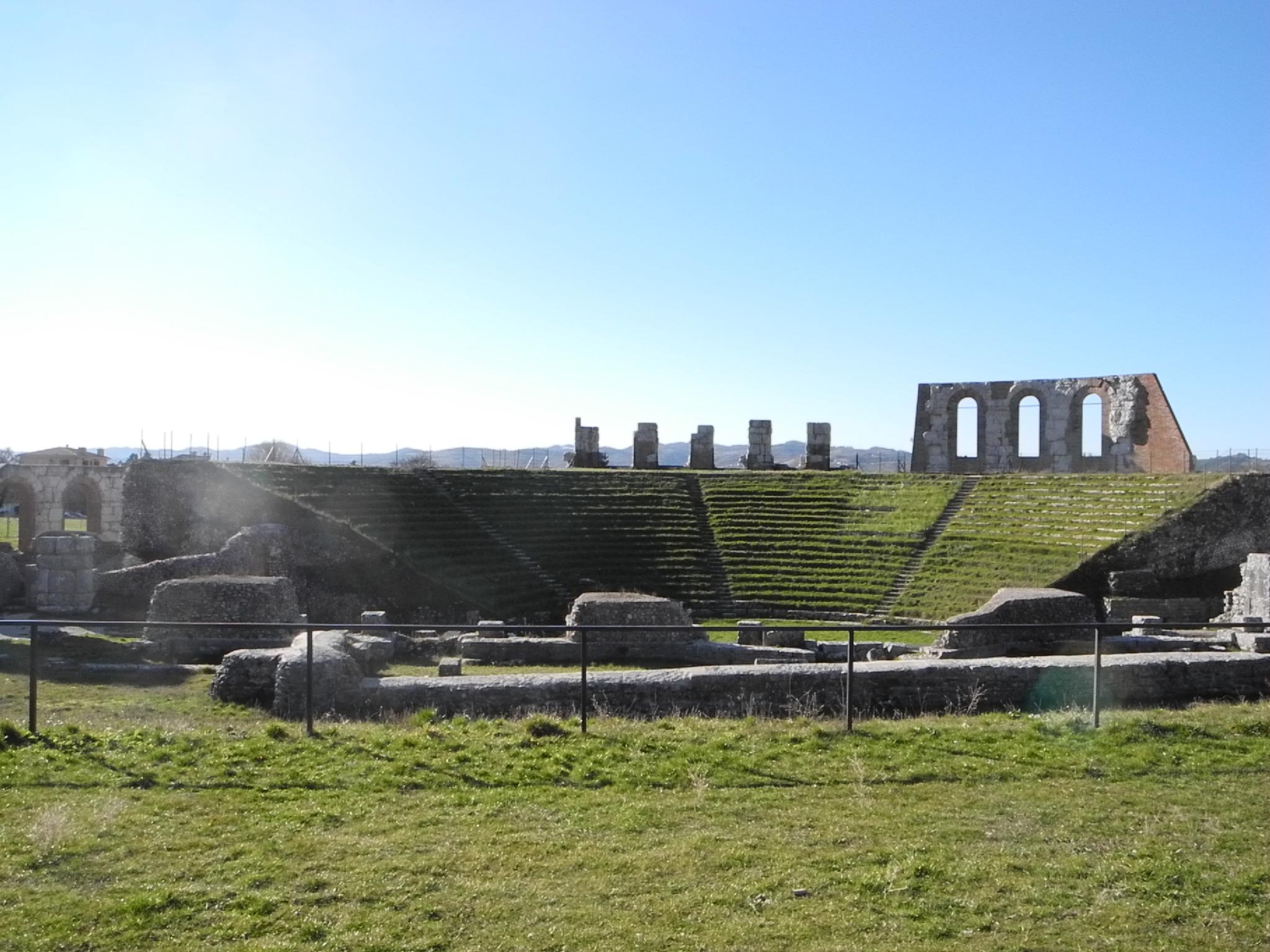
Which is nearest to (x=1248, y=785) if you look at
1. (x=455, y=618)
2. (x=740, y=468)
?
(x=455, y=618)

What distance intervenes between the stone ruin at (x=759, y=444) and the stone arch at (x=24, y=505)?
91.6ft

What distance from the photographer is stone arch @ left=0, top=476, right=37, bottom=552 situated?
3659 centimetres

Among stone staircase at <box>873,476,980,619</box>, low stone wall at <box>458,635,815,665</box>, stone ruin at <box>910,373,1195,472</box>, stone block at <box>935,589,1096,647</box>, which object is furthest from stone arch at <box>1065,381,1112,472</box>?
low stone wall at <box>458,635,815,665</box>

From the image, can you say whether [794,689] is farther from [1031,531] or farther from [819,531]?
[819,531]

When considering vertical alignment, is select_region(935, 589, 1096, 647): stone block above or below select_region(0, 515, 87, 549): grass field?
below

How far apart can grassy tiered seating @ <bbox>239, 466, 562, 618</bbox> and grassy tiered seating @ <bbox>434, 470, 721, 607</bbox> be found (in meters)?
1.13

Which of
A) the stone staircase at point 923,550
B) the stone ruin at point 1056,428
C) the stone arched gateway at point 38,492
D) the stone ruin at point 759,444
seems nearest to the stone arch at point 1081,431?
the stone ruin at point 1056,428

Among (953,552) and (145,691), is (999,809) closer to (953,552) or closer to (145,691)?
(145,691)

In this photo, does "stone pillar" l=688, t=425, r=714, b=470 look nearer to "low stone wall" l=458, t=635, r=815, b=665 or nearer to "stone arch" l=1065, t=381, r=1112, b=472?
"stone arch" l=1065, t=381, r=1112, b=472

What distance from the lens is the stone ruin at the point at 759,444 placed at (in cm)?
4209

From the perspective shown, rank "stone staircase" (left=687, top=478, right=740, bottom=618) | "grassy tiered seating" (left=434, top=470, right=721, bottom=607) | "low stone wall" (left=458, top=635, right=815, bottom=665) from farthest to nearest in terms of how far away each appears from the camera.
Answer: "grassy tiered seating" (left=434, top=470, right=721, bottom=607) → "stone staircase" (left=687, top=478, right=740, bottom=618) → "low stone wall" (left=458, top=635, right=815, bottom=665)

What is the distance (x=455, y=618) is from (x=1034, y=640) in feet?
46.7

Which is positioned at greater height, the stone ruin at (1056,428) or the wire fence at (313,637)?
the stone ruin at (1056,428)

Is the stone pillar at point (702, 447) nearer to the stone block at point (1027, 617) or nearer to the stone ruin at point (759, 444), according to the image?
the stone ruin at point (759, 444)
